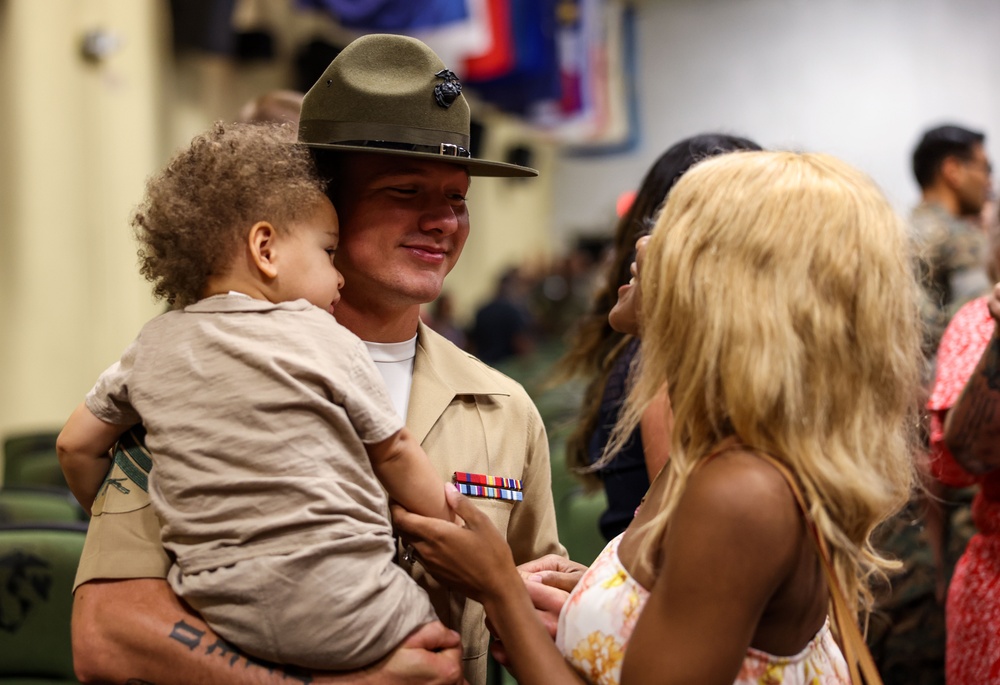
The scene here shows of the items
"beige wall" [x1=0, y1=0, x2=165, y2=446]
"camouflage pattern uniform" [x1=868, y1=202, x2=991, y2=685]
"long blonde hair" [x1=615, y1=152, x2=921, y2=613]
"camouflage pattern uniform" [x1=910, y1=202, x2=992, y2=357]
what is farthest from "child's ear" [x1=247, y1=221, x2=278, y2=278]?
"beige wall" [x1=0, y1=0, x2=165, y2=446]

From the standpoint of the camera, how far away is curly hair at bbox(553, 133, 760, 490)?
2.18m

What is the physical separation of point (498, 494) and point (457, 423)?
0.47 ft

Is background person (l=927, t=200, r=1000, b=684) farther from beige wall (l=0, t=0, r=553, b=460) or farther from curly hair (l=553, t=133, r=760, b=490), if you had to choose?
beige wall (l=0, t=0, r=553, b=460)

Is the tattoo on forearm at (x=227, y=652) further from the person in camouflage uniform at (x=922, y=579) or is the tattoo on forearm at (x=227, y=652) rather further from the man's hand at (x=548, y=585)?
the person in camouflage uniform at (x=922, y=579)

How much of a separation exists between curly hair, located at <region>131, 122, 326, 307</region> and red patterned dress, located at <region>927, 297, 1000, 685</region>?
4.67 feet

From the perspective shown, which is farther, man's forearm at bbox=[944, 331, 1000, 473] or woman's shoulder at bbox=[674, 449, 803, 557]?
man's forearm at bbox=[944, 331, 1000, 473]

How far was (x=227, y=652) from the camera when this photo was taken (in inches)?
53.4

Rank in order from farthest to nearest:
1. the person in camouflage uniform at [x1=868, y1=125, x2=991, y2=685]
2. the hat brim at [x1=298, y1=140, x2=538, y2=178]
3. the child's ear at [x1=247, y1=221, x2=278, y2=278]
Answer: the person in camouflage uniform at [x1=868, y1=125, x2=991, y2=685]
the hat brim at [x1=298, y1=140, x2=538, y2=178]
the child's ear at [x1=247, y1=221, x2=278, y2=278]

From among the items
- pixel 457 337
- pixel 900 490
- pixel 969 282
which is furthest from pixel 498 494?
pixel 457 337

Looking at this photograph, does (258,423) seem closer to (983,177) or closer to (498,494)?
(498,494)

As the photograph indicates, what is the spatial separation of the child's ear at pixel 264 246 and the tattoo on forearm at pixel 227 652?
49 centimetres

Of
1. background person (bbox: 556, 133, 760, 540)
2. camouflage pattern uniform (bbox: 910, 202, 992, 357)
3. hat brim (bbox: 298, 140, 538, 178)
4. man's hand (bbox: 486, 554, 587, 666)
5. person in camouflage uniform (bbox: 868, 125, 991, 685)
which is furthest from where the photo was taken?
camouflage pattern uniform (bbox: 910, 202, 992, 357)

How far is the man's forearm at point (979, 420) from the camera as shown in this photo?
180cm

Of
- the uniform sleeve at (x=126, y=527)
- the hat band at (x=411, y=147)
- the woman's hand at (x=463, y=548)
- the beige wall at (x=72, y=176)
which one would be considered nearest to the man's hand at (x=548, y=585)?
the woman's hand at (x=463, y=548)
